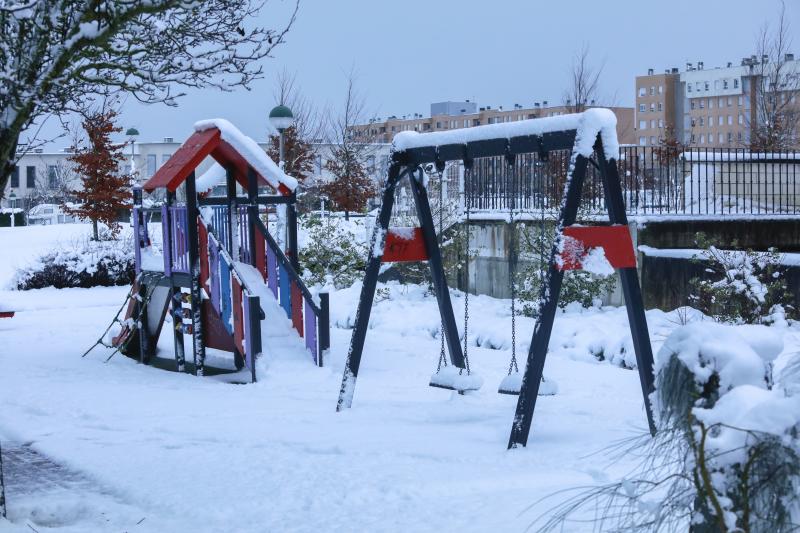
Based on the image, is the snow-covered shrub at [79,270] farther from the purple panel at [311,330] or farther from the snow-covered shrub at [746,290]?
the snow-covered shrub at [746,290]

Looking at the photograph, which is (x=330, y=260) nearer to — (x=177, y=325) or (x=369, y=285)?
(x=177, y=325)

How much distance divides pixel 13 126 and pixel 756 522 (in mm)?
4189

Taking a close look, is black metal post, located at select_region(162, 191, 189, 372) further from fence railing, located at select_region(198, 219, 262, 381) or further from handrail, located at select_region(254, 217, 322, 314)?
handrail, located at select_region(254, 217, 322, 314)

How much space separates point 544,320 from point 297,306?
5.01m

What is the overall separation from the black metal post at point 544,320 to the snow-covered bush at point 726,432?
12.9 ft

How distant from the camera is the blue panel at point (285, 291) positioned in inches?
458

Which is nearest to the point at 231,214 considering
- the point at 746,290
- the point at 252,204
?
the point at 252,204

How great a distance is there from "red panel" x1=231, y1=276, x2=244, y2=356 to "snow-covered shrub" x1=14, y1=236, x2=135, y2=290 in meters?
12.1

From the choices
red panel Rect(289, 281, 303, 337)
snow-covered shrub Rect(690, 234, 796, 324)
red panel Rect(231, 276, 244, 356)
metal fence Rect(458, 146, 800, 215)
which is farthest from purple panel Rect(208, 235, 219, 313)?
snow-covered shrub Rect(690, 234, 796, 324)

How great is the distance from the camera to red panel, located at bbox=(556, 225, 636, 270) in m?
6.62

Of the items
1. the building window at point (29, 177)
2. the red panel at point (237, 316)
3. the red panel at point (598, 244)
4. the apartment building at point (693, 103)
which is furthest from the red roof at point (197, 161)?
the apartment building at point (693, 103)

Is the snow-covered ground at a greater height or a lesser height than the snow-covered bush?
lesser

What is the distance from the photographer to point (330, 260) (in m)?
18.9

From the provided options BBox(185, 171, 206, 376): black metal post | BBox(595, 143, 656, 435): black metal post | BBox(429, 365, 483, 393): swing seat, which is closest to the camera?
BBox(595, 143, 656, 435): black metal post
